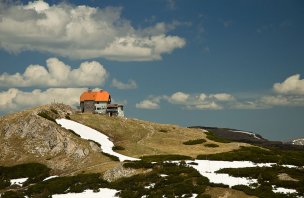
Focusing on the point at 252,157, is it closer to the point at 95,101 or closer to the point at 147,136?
the point at 147,136

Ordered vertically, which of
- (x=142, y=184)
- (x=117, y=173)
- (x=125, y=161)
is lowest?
(x=142, y=184)

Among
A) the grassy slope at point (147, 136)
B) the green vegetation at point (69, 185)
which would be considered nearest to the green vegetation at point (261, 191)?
the green vegetation at point (69, 185)

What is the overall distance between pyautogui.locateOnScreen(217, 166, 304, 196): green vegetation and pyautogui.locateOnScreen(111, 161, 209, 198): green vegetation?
716cm

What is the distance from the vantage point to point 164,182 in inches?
2232

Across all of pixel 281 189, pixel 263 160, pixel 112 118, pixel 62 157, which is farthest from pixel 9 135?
pixel 281 189

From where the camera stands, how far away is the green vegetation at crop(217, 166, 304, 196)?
5297 centimetres

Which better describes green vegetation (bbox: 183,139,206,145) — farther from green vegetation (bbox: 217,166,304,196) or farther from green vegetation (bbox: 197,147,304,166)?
green vegetation (bbox: 217,166,304,196)

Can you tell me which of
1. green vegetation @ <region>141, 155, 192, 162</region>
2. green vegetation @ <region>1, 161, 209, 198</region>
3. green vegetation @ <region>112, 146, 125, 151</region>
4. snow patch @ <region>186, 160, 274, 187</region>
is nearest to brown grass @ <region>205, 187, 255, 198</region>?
green vegetation @ <region>1, 161, 209, 198</region>

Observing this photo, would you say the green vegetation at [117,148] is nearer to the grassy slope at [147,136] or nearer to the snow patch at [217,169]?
the grassy slope at [147,136]

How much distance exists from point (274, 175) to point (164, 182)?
637 inches

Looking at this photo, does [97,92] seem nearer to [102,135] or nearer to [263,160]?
[102,135]

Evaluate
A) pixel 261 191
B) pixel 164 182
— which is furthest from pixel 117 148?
pixel 261 191

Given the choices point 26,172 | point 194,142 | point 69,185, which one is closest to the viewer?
point 69,185

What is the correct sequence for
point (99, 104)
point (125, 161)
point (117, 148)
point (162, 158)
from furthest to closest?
1. point (99, 104)
2. point (117, 148)
3. point (162, 158)
4. point (125, 161)
